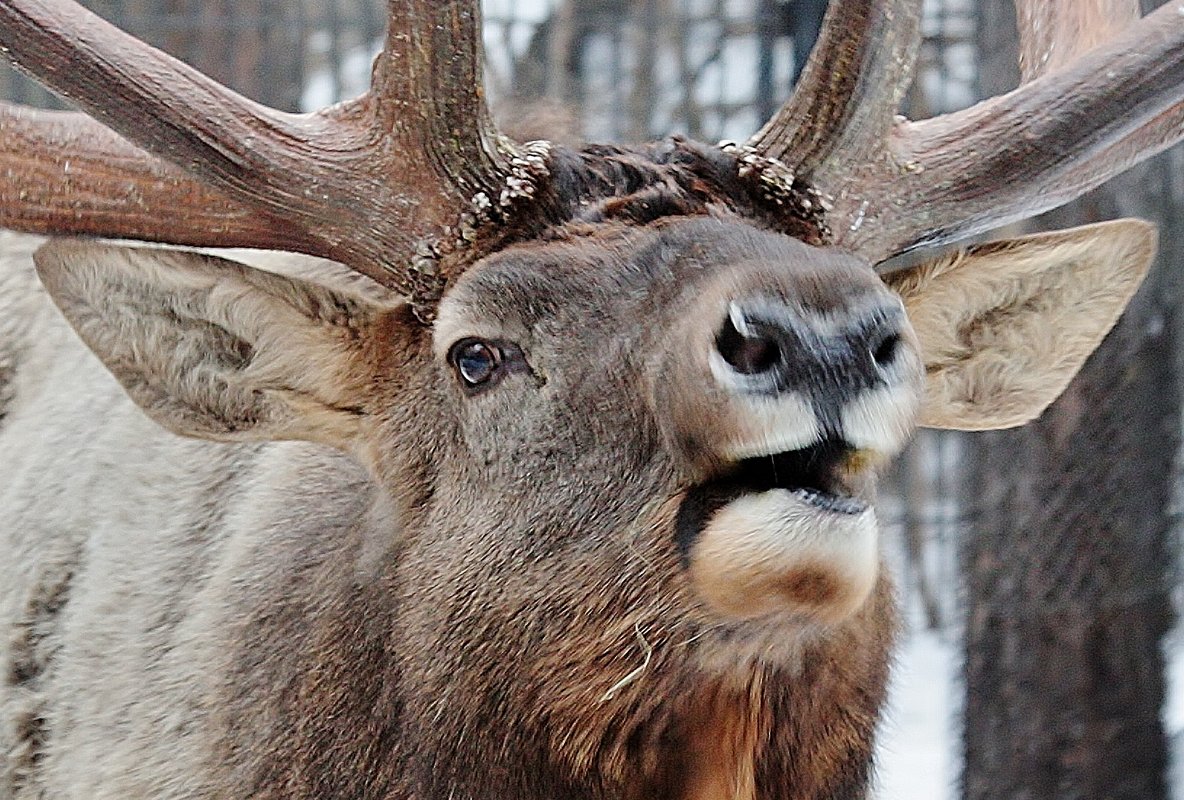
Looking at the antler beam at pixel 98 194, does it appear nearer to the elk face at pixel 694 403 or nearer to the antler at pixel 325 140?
the antler at pixel 325 140

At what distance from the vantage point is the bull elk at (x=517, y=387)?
116 inches

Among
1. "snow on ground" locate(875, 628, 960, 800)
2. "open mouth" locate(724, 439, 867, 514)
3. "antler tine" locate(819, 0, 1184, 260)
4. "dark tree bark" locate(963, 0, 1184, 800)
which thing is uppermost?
"antler tine" locate(819, 0, 1184, 260)

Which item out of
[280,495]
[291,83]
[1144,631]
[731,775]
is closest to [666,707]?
[731,775]

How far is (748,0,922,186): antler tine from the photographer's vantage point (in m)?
3.57

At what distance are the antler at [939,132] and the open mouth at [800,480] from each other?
2.85 ft

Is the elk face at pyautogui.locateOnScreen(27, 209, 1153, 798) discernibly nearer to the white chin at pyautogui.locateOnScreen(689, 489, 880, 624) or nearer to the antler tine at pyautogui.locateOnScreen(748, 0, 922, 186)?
the white chin at pyautogui.locateOnScreen(689, 489, 880, 624)

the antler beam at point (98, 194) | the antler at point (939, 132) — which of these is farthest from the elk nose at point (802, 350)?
the antler beam at point (98, 194)

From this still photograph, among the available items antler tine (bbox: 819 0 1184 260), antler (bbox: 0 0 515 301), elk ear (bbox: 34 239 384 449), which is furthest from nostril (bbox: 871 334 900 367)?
elk ear (bbox: 34 239 384 449)

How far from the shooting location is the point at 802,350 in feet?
9.02

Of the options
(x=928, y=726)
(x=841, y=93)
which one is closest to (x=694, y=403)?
(x=841, y=93)

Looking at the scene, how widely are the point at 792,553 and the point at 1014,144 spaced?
1.43 m

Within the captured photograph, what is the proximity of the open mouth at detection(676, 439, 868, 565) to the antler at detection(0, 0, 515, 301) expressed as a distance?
852mm

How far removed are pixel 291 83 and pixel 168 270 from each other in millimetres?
6378

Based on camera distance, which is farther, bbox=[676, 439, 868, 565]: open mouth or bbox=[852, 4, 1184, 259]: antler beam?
bbox=[852, 4, 1184, 259]: antler beam
